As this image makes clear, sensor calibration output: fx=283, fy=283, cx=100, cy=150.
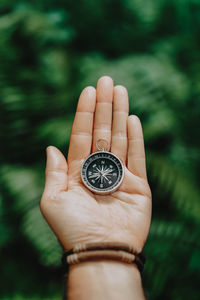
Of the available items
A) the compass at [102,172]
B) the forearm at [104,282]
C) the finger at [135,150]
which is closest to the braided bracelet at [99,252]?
the forearm at [104,282]

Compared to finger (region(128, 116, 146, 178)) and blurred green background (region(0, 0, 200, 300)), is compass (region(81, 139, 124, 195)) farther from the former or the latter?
blurred green background (region(0, 0, 200, 300))

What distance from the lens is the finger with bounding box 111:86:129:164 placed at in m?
2.81

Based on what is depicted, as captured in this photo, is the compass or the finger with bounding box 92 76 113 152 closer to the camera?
the compass

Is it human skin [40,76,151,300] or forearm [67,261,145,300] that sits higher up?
human skin [40,76,151,300]

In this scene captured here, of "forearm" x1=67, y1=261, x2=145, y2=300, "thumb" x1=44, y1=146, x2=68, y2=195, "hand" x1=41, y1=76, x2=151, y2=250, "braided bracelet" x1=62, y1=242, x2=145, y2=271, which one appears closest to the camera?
"forearm" x1=67, y1=261, x2=145, y2=300

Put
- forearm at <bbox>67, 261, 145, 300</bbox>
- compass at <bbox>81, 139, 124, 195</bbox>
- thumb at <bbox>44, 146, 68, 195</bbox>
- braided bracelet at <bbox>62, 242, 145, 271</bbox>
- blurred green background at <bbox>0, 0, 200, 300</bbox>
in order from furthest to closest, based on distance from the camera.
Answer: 1. blurred green background at <bbox>0, 0, 200, 300</bbox>
2. compass at <bbox>81, 139, 124, 195</bbox>
3. thumb at <bbox>44, 146, 68, 195</bbox>
4. braided bracelet at <bbox>62, 242, 145, 271</bbox>
5. forearm at <bbox>67, 261, 145, 300</bbox>

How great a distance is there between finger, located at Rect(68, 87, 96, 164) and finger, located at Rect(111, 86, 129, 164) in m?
0.23

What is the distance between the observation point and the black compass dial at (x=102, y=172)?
2.62m

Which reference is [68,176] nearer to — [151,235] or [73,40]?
[151,235]

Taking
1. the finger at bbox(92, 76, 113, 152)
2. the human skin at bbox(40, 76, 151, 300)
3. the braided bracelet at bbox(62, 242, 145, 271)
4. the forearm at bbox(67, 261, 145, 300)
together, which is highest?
the finger at bbox(92, 76, 113, 152)

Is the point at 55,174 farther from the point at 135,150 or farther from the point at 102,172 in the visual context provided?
the point at 135,150

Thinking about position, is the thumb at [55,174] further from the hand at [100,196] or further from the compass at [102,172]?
the compass at [102,172]

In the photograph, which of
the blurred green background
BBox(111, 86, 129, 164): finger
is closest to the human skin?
BBox(111, 86, 129, 164): finger

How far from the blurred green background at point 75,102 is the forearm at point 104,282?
1.07 m
